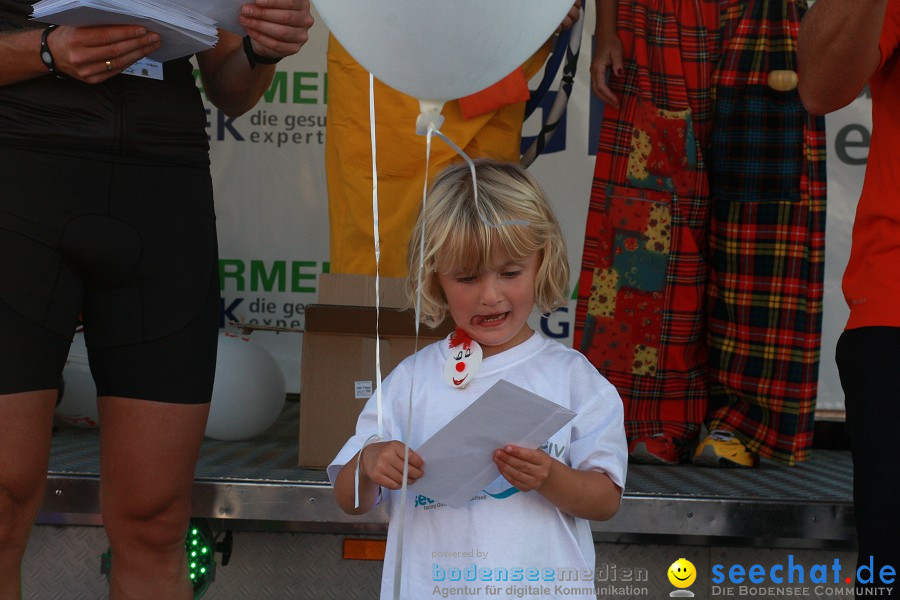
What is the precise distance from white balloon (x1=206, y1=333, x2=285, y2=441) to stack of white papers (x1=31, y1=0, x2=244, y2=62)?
1481 millimetres

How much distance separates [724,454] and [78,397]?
191 cm

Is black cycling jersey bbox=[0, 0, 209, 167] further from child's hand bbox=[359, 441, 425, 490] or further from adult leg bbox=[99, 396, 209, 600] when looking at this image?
child's hand bbox=[359, 441, 425, 490]

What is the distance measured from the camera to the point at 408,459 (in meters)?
1.42

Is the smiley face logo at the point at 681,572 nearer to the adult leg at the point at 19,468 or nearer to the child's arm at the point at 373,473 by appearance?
the child's arm at the point at 373,473

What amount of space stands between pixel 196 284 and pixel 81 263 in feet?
0.62

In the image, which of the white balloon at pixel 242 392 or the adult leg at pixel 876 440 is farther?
the white balloon at pixel 242 392

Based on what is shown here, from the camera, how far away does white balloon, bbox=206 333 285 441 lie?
298cm

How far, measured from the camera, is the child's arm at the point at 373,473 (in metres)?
1.43

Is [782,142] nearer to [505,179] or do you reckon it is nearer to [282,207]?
[505,179]

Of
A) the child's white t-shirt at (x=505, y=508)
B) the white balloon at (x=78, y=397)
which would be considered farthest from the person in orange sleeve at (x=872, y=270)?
the white balloon at (x=78, y=397)

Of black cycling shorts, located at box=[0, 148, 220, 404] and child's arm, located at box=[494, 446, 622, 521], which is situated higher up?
black cycling shorts, located at box=[0, 148, 220, 404]

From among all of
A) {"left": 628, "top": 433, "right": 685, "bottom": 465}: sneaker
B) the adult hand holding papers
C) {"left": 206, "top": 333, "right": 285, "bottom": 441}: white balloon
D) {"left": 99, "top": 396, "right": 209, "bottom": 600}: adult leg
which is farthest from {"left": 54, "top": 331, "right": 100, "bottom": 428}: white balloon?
the adult hand holding papers

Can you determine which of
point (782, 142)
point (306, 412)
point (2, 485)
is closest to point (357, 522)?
point (306, 412)

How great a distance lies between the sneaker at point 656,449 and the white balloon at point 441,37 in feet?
5.34
